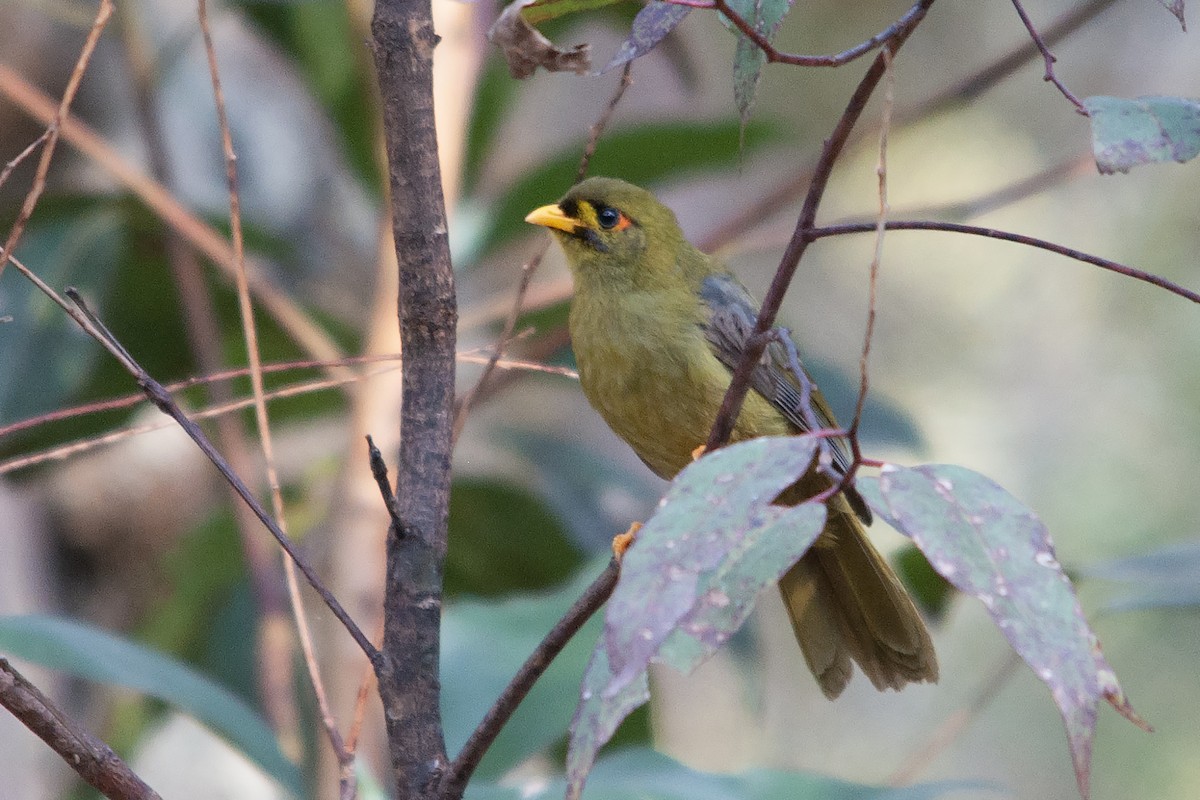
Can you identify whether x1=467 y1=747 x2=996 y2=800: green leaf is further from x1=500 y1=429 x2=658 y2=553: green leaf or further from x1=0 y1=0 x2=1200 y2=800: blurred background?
x1=500 y1=429 x2=658 y2=553: green leaf

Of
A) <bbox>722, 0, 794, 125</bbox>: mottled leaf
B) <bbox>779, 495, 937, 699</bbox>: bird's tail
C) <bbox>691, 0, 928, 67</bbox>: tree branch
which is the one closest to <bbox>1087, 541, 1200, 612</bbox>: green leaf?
<bbox>779, 495, 937, 699</bbox>: bird's tail

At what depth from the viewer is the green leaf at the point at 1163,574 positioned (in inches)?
111

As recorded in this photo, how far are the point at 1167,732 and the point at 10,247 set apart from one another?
9564 mm

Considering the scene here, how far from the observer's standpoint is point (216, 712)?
2.46 metres

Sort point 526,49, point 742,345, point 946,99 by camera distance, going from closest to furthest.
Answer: point 526,49 < point 742,345 < point 946,99

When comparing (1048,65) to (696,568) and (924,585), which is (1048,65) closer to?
(696,568)

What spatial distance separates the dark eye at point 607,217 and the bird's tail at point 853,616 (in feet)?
2.91

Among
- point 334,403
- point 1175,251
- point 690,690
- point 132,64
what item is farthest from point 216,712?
point 1175,251

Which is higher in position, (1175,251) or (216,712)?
(1175,251)

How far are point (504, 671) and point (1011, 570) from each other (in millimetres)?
1811

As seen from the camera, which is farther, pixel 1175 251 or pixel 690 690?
pixel 1175 251

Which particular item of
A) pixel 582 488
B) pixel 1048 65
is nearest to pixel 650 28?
pixel 1048 65

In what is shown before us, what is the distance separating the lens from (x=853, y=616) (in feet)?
8.41

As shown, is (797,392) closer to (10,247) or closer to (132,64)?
(10,247)
